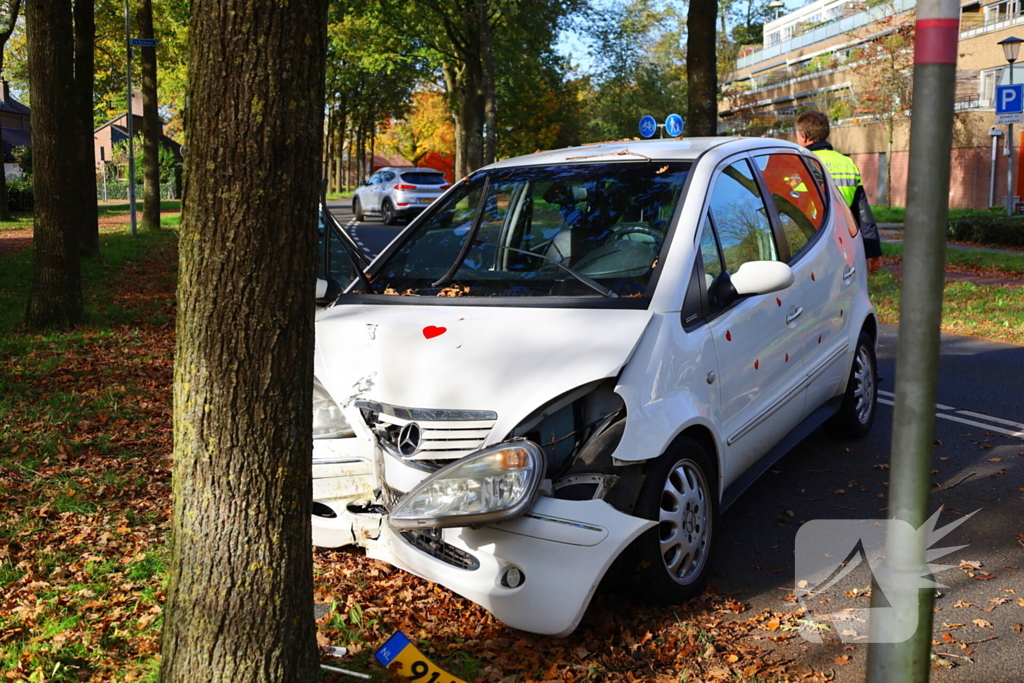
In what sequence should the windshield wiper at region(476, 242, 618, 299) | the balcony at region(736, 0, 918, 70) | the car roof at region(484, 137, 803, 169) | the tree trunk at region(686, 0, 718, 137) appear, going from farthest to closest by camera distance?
the balcony at region(736, 0, 918, 70) → the tree trunk at region(686, 0, 718, 137) → the car roof at region(484, 137, 803, 169) → the windshield wiper at region(476, 242, 618, 299)

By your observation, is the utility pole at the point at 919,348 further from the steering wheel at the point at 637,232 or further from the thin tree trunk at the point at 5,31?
the thin tree trunk at the point at 5,31

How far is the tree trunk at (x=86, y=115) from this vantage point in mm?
15250

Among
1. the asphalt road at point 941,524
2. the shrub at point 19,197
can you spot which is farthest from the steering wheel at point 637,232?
the shrub at point 19,197

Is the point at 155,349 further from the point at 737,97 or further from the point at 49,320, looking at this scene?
the point at 737,97

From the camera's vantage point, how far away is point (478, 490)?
3.44 m

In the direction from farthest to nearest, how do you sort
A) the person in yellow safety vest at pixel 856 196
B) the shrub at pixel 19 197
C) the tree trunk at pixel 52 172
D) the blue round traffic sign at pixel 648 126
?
the shrub at pixel 19 197 → the blue round traffic sign at pixel 648 126 → the tree trunk at pixel 52 172 → the person in yellow safety vest at pixel 856 196

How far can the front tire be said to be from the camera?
12.0ft

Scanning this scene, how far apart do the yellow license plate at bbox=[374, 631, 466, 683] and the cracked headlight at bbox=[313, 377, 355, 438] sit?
86 cm

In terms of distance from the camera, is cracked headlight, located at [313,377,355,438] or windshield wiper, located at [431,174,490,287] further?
windshield wiper, located at [431,174,490,287]

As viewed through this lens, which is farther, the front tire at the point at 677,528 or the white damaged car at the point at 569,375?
the front tire at the point at 677,528

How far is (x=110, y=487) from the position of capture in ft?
17.9

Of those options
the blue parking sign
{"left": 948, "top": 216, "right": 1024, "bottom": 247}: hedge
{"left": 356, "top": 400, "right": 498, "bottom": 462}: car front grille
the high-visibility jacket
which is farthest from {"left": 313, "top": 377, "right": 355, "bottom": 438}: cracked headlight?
{"left": 948, "top": 216, "right": 1024, "bottom": 247}: hedge

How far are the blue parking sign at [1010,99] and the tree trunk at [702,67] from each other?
13.3ft

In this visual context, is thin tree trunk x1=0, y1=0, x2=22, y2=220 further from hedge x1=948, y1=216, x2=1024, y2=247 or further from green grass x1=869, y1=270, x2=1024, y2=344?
hedge x1=948, y1=216, x2=1024, y2=247
